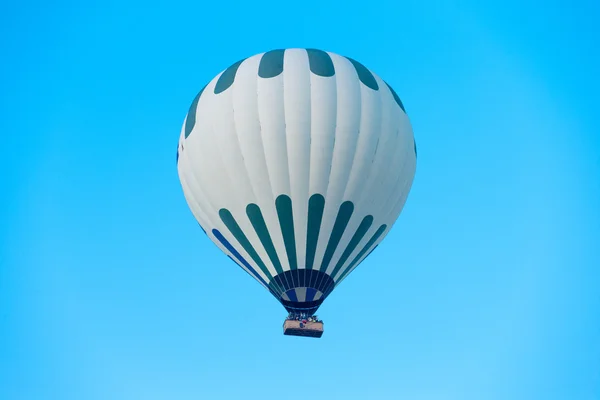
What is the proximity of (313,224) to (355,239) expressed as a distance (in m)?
1.32

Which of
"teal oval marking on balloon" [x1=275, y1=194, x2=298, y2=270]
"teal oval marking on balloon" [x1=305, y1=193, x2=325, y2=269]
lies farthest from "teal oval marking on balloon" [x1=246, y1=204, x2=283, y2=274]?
"teal oval marking on balloon" [x1=305, y1=193, x2=325, y2=269]

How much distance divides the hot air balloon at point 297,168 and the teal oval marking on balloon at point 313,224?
0.9 inches

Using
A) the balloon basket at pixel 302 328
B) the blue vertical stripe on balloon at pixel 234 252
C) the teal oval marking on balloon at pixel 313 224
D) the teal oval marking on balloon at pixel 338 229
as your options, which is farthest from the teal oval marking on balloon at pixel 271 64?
the balloon basket at pixel 302 328

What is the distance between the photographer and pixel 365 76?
22.8 m

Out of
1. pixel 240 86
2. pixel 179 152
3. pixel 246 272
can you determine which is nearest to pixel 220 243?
pixel 246 272

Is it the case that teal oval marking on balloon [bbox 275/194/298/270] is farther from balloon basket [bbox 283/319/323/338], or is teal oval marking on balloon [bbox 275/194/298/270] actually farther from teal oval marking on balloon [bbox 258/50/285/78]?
teal oval marking on balloon [bbox 258/50/285/78]

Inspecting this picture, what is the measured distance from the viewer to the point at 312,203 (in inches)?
845

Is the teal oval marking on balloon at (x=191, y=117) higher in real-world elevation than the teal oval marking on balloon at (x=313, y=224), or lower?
higher

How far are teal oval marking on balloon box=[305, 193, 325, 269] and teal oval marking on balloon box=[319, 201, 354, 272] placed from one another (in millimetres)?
333

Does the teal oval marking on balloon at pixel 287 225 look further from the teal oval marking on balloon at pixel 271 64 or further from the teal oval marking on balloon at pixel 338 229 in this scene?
the teal oval marking on balloon at pixel 271 64

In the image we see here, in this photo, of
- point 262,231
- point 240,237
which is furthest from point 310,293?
point 240,237

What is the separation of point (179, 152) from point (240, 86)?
106 inches

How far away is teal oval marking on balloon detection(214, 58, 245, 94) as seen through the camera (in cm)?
2248

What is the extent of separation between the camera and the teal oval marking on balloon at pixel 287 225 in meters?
21.4
